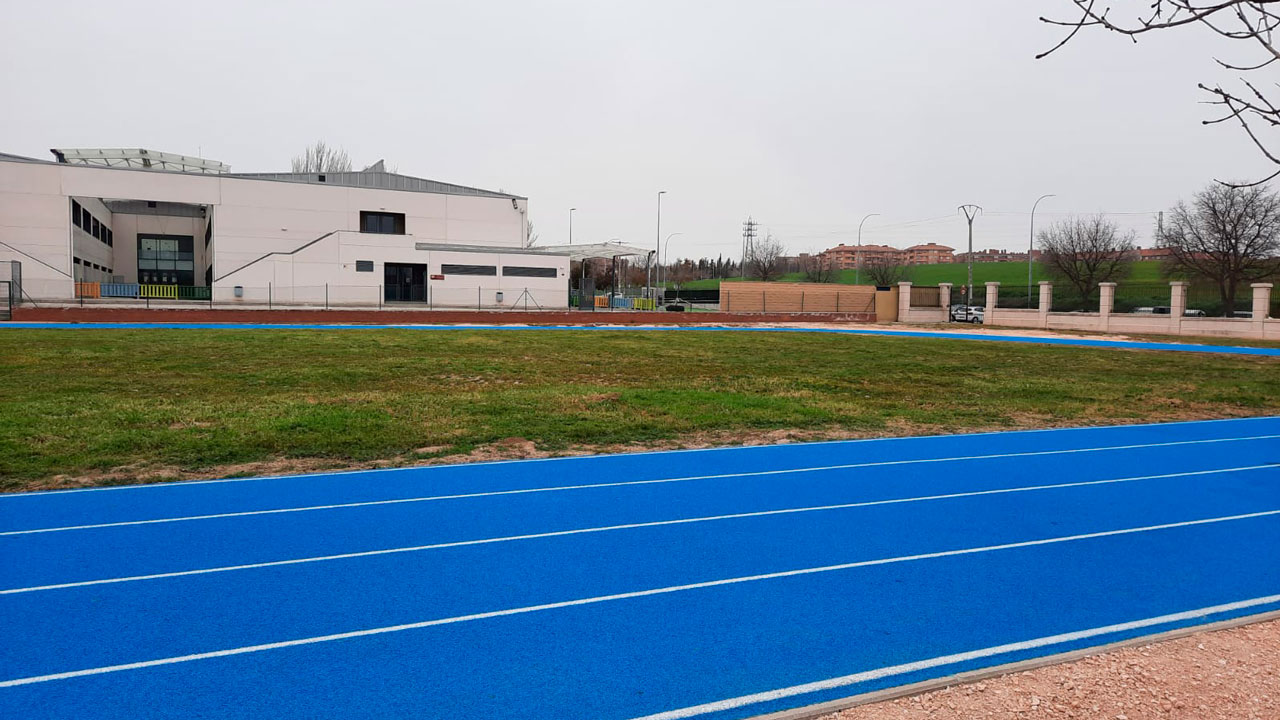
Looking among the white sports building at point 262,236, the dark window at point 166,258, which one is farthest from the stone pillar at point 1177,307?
the dark window at point 166,258

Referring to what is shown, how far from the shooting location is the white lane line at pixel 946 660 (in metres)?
4.11

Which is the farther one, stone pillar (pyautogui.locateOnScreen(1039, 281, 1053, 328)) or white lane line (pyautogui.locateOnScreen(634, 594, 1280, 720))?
stone pillar (pyautogui.locateOnScreen(1039, 281, 1053, 328))

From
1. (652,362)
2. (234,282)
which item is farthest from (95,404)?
(234,282)

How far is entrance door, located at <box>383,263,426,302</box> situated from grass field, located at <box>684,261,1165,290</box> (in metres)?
49.5

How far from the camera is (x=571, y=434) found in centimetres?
1173

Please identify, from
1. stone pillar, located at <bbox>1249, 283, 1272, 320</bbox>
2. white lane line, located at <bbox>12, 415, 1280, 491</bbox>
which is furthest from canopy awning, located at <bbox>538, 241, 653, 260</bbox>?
white lane line, located at <bbox>12, 415, 1280, 491</bbox>

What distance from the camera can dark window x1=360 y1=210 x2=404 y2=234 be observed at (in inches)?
2104

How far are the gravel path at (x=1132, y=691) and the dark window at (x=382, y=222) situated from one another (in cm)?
5374

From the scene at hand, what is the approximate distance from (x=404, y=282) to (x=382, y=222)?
6400 millimetres

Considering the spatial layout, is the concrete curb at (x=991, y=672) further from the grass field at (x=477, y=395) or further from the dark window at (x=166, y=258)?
the dark window at (x=166, y=258)

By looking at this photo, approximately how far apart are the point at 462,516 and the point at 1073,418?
11.2 meters

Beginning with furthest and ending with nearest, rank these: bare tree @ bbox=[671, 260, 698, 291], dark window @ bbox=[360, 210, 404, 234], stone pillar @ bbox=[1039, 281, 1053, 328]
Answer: bare tree @ bbox=[671, 260, 698, 291], dark window @ bbox=[360, 210, 404, 234], stone pillar @ bbox=[1039, 281, 1053, 328]

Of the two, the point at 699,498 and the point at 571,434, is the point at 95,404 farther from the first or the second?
the point at 699,498

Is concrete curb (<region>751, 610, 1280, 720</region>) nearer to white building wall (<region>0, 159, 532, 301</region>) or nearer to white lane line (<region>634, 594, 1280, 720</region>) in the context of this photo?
white lane line (<region>634, 594, 1280, 720</region>)
